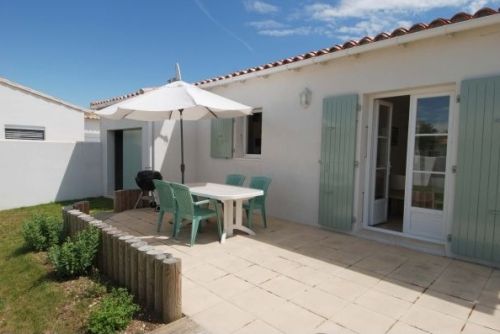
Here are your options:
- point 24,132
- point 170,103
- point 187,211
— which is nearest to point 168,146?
point 170,103

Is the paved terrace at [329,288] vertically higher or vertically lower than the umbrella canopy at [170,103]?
lower

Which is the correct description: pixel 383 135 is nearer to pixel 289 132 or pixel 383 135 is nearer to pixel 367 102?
pixel 367 102

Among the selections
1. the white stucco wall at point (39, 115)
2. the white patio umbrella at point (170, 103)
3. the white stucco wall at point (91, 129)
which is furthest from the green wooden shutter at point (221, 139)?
the white stucco wall at point (91, 129)

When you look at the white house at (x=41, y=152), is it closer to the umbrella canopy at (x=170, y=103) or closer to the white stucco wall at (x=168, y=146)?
the white stucco wall at (x=168, y=146)

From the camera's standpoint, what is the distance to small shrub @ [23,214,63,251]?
486 centimetres

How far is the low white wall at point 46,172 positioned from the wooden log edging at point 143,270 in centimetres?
630

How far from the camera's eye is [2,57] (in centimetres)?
1227

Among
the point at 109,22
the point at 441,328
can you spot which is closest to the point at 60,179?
the point at 109,22

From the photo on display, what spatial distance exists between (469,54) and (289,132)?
3521 mm

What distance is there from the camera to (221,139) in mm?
8391

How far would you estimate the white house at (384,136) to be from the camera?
13.6ft

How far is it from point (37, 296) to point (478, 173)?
6.20 meters

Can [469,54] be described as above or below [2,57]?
below

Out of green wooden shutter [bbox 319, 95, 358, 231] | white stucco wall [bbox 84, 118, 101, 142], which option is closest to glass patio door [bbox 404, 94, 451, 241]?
green wooden shutter [bbox 319, 95, 358, 231]
